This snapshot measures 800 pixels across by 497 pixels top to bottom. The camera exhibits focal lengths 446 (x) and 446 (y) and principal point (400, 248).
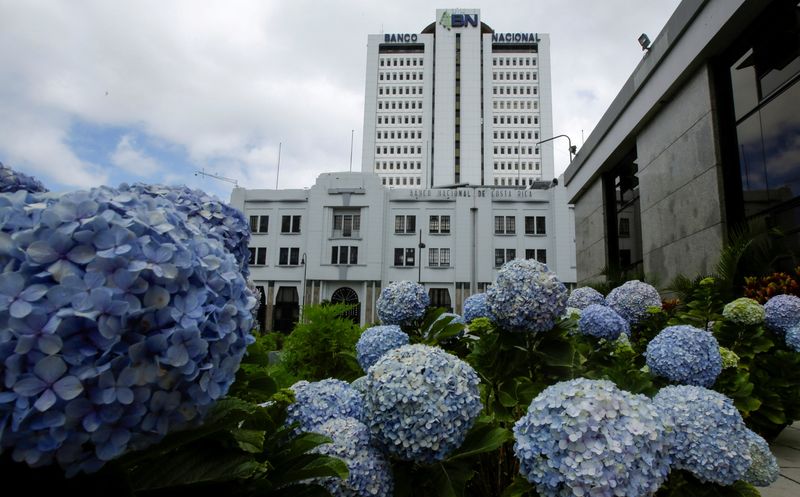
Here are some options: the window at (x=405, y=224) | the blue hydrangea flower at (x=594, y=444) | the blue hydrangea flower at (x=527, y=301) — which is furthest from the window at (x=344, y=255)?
the blue hydrangea flower at (x=594, y=444)

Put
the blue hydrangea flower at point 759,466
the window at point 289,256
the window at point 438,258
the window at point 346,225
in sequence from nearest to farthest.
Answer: the blue hydrangea flower at point 759,466 → the window at point 438,258 → the window at point 289,256 → the window at point 346,225

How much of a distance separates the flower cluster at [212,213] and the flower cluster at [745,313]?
4.76 meters

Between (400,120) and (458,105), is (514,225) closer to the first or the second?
(458,105)

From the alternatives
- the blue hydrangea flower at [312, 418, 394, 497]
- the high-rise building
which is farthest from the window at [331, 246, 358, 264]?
the high-rise building

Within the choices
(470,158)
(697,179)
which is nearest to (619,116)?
(697,179)

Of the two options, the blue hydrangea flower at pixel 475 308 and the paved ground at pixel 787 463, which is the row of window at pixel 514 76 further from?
the blue hydrangea flower at pixel 475 308

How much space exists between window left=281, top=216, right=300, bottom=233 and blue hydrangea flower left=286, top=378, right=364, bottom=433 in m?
38.4

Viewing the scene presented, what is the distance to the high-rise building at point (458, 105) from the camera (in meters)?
79.4

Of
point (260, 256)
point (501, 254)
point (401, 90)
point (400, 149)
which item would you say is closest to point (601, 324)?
point (501, 254)

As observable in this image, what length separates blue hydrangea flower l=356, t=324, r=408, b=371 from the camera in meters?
2.72

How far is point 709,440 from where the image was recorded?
6.51 ft

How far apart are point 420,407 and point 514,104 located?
89.1m

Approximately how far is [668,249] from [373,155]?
73.7 metres

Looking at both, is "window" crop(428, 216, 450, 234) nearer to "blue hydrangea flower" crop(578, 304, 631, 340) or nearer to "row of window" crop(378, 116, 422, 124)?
"blue hydrangea flower" crop(578, 304, 631, 340)
